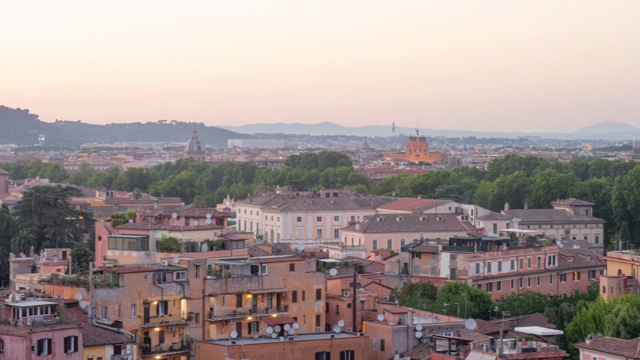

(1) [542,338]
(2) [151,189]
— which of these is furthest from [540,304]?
(2) [151,189]

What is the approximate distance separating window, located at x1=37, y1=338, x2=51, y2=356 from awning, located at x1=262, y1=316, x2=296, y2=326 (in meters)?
7.36

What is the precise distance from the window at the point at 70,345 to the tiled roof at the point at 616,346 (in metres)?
12.2

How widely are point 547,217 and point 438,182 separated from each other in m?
28.0

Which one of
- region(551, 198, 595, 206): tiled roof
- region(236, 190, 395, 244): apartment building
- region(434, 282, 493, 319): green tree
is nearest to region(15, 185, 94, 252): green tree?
region(236, 190, 395, 244): apartment building

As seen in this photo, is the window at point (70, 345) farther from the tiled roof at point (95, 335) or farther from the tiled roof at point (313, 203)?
the tiled roof at point (313, 203)

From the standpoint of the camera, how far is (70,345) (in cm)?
3080

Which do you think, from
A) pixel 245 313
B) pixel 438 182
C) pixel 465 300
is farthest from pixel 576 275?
pixel 438 182

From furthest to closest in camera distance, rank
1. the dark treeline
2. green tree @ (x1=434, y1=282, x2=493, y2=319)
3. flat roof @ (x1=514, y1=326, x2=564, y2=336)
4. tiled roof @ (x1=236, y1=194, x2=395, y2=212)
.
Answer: the dark treeline
tiled roof @ (x1=236, y1=194, x2=395, y2=212)
green tree @ (x1=434, y1=282, x2=493, y2=319)
flat roof @ (x1=514, y1=326, x2=564, y2=336)

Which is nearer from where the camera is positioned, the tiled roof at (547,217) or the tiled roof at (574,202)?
the tiled roof at (547,217)

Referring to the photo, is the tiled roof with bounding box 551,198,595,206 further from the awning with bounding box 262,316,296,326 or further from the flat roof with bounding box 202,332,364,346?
the flat roof with bounding box 202,332,364,346

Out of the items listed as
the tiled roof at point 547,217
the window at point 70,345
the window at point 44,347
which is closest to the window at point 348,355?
the window at point 70,345

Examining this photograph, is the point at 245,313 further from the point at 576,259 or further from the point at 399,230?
the point at 399,230

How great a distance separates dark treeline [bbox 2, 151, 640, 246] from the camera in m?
91.1

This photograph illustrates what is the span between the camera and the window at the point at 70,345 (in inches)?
1210
